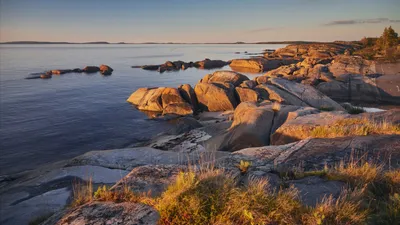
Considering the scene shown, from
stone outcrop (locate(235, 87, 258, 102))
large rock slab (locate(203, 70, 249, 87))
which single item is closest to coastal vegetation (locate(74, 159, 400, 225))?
stone outcrop (locate(235, 87, 258, 102))

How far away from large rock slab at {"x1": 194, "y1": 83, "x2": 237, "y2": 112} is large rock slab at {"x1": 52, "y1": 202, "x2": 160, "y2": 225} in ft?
81.2

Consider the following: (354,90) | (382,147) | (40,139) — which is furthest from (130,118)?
(354,90)

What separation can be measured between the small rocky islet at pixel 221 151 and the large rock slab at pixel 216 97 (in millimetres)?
112

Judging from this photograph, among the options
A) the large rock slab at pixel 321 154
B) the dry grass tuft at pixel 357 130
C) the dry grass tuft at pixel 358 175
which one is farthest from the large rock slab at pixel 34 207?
the dry grass tuft at pixel 357 130

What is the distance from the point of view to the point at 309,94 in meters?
27.3

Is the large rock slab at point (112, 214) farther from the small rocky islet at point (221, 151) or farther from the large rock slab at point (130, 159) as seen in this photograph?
the large rock slab at point (130, 159)

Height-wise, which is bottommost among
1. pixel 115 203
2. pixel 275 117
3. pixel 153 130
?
pixel 153 130

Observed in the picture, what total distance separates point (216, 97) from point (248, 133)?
1424 centimetres

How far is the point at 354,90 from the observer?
116 ft

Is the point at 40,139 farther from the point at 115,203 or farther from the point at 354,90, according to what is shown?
the point at 354,90

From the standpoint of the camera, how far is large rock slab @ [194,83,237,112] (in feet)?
94.8

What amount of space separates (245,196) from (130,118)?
25.7 m

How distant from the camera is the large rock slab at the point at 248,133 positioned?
1551cm

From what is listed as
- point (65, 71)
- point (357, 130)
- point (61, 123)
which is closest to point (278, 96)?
point (357, 130)
